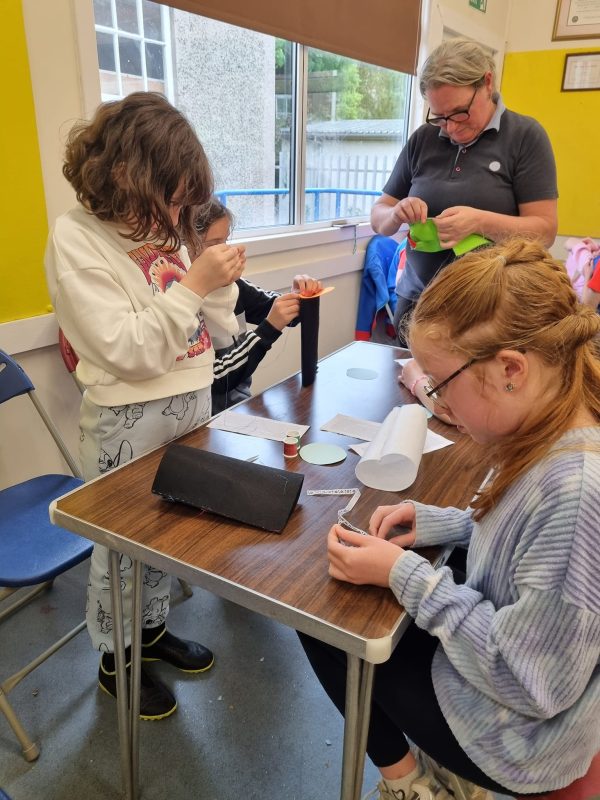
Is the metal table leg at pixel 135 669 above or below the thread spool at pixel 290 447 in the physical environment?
below

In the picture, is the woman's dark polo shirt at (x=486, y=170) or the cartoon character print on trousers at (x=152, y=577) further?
the woman's dark polo shirt at (x=486, y=170)

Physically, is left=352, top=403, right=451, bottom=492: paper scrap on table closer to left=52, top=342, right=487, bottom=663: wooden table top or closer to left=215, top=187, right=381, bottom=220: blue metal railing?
left=52, top=342, right=487, bottom=663: wooden table top

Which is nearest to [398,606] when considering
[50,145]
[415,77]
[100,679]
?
[100,679]

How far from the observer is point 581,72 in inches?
159

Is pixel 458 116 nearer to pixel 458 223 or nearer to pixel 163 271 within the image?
pixel 458 223

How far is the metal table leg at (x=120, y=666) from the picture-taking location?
106 cm

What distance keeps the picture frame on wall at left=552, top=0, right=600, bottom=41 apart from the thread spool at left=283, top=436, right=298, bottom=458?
4.26 metres

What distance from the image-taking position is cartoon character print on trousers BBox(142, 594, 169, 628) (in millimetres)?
1493

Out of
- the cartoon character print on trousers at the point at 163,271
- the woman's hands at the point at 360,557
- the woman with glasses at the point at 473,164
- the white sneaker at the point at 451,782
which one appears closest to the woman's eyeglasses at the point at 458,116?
the woman with glasses at the point at 473,164

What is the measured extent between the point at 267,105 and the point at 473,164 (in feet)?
4.06

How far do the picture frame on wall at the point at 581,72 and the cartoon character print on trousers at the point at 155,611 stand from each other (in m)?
4.34

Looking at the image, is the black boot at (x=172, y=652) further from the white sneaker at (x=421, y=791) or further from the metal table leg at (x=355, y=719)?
the metal table leg at (x=355, y=719)

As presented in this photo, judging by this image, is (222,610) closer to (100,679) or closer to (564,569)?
(100,679)

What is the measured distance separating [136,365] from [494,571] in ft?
2.36
